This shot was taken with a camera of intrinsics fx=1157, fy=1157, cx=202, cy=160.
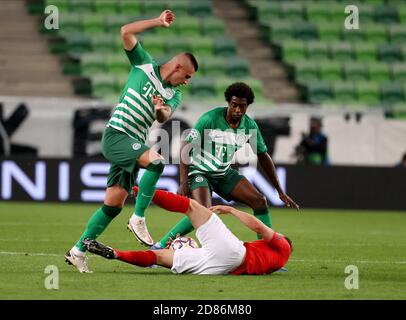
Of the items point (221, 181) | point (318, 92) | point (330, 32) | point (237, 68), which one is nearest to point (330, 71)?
point (318, 92)

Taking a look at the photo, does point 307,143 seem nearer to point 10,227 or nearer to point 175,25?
point 175,25

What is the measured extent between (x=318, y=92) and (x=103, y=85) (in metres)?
5.17

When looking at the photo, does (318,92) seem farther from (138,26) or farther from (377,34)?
(138,26)

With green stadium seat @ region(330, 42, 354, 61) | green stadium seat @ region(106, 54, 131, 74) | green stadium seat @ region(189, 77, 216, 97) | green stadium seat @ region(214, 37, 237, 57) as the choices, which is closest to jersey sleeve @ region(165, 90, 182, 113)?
green stadium seat @ region(189, 77, 216, 97)

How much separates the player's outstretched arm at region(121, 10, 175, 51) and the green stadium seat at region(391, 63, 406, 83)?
18283 millimetres

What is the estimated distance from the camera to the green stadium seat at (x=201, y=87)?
26219 millimetres

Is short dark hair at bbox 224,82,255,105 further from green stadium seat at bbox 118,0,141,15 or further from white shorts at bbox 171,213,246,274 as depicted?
green stadium seat at bbox 118,0,141,15

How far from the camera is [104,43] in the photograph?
27094 millimetres

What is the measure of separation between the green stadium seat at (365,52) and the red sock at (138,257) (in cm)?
1910

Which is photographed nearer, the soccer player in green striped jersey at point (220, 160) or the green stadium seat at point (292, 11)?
the soccer player in green striped jersey at point (220, 160)

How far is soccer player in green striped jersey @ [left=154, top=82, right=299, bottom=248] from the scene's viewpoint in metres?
12.2

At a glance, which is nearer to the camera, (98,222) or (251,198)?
(98,222)

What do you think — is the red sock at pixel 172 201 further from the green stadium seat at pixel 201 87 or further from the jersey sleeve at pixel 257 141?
the green stadium seat at pixel 201 87

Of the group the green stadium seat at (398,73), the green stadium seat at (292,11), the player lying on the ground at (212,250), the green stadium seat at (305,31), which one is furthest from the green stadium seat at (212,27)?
the player lying on the ground at (212,250)
